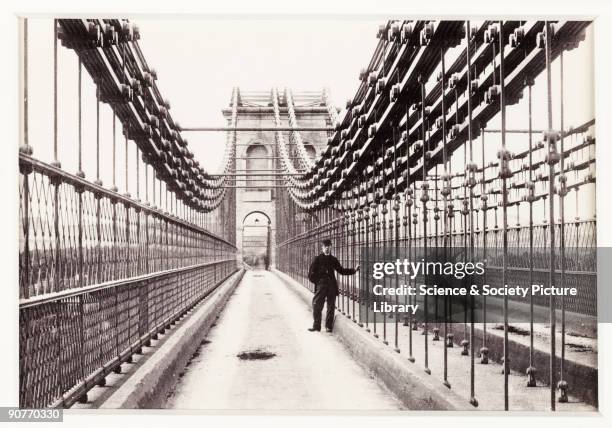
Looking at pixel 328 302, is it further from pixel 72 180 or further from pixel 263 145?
pixel 263 145

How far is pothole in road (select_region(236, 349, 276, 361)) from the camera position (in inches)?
292

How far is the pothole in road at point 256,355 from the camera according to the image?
741cm

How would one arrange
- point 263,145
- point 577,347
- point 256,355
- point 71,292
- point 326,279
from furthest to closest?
point 263,145, point 326,279, point 256,355, point 577,347, point 71,292

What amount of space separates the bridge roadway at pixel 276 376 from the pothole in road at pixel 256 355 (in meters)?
0.06

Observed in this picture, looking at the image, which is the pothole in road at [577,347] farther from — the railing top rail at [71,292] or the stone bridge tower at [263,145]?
the stone bridge tower at [263,145]

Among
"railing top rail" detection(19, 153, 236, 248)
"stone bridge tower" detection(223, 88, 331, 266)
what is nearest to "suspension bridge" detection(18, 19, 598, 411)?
"railing top rail" detection(19, 153, 236, 248)

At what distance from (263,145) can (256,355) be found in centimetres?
1440

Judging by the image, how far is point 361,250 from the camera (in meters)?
8.84

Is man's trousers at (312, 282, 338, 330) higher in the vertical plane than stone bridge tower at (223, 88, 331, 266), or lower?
lower

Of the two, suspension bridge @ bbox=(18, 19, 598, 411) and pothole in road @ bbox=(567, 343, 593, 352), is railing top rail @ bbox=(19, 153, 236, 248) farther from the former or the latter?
pothole in road @ bbox=(567, 343, 593, 352)

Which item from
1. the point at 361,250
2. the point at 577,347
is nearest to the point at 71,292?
the point at 577,347

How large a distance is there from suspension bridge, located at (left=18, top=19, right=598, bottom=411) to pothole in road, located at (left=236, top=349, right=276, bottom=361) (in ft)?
0.16

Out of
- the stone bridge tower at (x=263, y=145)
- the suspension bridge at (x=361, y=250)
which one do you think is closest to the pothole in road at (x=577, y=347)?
the suspension bridge at (x=361, y=250)

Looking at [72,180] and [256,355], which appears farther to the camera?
[256,355]
